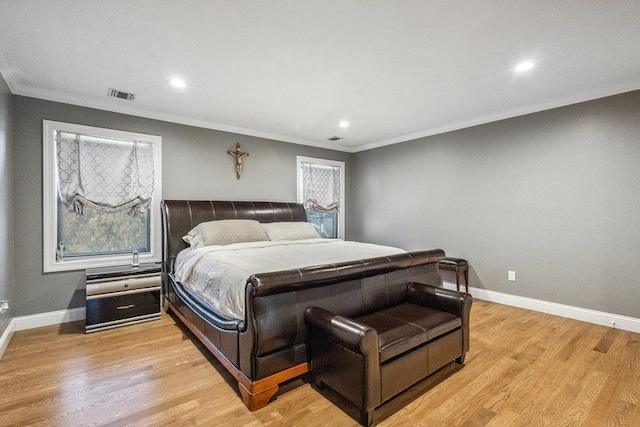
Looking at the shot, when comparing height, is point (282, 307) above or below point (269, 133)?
below

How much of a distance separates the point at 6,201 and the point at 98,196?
0.75 m

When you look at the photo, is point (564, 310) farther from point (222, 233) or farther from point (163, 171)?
point (163, 171)

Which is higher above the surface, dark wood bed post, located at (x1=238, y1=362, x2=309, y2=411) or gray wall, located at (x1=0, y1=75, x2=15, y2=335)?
gray wall, located at (x1=0, y1=75, x2=15, y2=335)

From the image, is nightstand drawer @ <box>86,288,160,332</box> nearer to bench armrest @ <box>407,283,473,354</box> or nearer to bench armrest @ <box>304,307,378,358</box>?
bench armrest @ <box>304,307,378,358</box>

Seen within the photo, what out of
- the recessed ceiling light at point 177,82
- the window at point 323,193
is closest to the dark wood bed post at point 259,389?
the recessed ceiling light at point 177,82

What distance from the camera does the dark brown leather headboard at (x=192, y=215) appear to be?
12.1ft

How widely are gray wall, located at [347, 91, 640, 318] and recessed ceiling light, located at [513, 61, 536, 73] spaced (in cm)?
119

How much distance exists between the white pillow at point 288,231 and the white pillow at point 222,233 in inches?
7.6

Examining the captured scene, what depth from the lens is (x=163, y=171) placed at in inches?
154

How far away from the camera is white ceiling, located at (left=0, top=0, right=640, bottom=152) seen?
191cm

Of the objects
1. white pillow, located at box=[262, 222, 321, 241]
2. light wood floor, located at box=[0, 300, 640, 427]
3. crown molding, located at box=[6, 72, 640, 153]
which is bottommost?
light wood floor, located at box=[0, 300, 640, 427]

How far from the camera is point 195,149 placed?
4.17 metres

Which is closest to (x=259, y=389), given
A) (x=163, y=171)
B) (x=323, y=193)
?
(x=163, y=171)

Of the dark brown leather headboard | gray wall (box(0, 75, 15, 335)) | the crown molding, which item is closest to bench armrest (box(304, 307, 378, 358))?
the dark brown leather headboard
